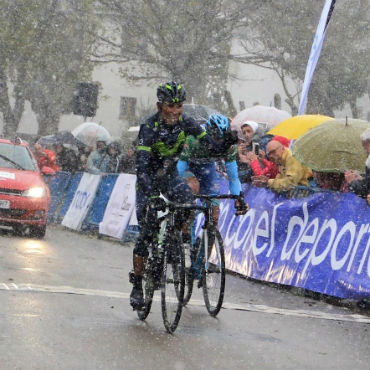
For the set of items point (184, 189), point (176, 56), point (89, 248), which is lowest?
point (89, 248)

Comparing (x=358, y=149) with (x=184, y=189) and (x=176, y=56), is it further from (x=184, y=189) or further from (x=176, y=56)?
(x=176, y=56)

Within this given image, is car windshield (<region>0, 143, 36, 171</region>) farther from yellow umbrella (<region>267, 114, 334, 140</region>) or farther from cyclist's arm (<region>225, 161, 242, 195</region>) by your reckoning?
cyclist's arm (<region>225, 161, 242, 195</region>)

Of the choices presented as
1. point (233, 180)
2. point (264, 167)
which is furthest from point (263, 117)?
point (233, 180)

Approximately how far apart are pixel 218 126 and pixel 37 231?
900 cm

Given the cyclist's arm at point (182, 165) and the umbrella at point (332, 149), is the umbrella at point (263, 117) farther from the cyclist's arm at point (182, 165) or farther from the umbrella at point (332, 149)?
the cyclist's arm at point (182, 165)

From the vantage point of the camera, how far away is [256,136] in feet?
52.9

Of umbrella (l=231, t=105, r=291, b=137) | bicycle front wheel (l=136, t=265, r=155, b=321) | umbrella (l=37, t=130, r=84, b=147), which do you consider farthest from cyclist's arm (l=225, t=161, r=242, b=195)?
umbrella (l=37, t=130, r=84, b=147)

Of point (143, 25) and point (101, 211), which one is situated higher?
point (143, 25)

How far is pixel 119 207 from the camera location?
740 inches

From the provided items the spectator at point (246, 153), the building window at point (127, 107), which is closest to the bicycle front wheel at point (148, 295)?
the spectator at point (246, 153)

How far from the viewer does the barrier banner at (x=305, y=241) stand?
34.6ft

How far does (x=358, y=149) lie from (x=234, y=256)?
230cm

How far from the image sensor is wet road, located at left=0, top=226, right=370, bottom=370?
676 centimetres

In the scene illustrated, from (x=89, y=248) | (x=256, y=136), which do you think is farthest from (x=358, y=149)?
(x=89, y=248)
